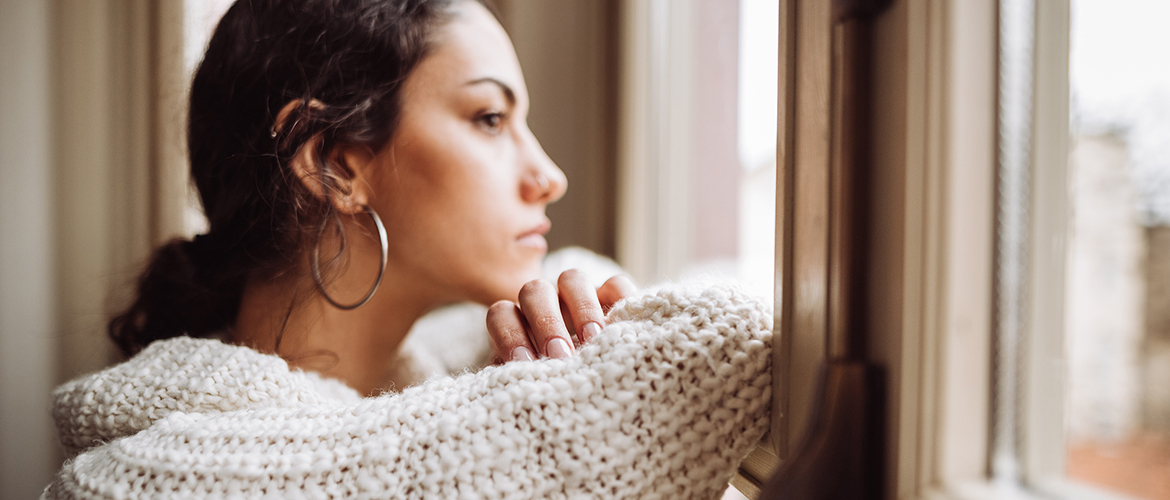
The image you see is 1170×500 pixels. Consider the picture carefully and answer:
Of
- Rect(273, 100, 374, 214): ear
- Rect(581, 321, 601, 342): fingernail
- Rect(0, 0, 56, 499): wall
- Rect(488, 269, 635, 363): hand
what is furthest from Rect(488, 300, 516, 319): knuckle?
Rect(0, 0, 56, 499): wall

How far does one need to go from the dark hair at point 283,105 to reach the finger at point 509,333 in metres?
0.22

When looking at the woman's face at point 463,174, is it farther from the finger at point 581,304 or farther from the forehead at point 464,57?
the finger at point 581,304

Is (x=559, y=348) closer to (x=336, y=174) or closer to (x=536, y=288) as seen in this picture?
(x=536, y=288)

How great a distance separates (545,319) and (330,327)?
32 centimetres

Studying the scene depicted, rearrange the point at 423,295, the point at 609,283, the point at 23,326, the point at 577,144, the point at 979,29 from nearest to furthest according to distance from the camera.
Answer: the point at 979,29, the point at 609,283, the point at 423,295, the point at 23,326, the point at 577,144

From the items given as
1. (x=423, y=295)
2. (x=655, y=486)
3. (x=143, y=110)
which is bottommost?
(x=655, y=486)

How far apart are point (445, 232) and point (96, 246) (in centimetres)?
83

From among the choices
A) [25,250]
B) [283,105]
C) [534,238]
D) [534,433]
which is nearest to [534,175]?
[534,238]

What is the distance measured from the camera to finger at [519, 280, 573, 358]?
53cm

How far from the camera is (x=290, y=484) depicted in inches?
16.3

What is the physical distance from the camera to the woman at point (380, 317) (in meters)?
0.41

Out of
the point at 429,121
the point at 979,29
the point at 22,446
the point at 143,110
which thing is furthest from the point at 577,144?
the point at 22,446

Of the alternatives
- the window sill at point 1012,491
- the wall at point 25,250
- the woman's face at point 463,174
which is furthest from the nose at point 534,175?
the wall at point 25,250

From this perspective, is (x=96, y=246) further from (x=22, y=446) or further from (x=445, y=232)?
(x=445, y=232)
